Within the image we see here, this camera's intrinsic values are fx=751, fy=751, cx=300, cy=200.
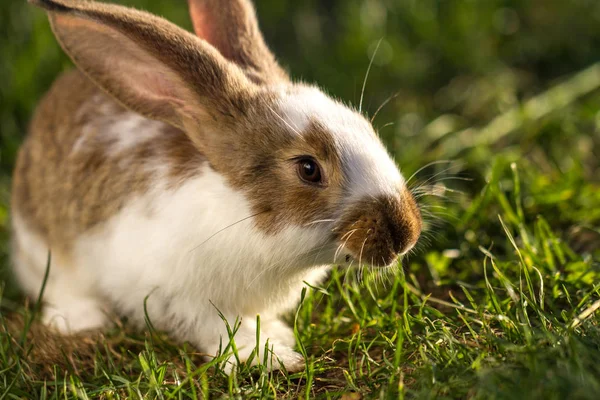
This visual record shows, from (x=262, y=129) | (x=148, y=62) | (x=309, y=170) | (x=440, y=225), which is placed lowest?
(x=440, y=225)

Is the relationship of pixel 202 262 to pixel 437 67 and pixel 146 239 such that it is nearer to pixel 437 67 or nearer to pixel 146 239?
pixel 146 239

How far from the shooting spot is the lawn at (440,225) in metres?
3.16

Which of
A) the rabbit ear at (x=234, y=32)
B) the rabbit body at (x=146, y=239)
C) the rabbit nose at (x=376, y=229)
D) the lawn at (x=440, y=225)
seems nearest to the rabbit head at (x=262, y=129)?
the rabbit nose at (x=376, y=229)

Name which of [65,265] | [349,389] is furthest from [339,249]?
[65,265]

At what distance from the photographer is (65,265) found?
428 cm

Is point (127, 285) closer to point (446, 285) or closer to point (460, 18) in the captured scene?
point (446, 285)

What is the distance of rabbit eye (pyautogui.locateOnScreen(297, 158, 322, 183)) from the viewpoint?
328 cm

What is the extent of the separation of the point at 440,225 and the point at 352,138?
1230 mm

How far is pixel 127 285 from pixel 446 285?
171cm

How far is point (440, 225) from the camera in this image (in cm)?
434

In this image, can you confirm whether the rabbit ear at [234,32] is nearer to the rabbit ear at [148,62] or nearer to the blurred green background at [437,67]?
the rabbit ear at [148,62]

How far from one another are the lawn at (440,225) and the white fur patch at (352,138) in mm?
416

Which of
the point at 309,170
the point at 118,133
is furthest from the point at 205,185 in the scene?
the point at 118,133

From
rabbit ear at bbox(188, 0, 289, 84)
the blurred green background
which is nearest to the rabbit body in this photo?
rabbit ear at bbox(188, 0, 289, 84)
